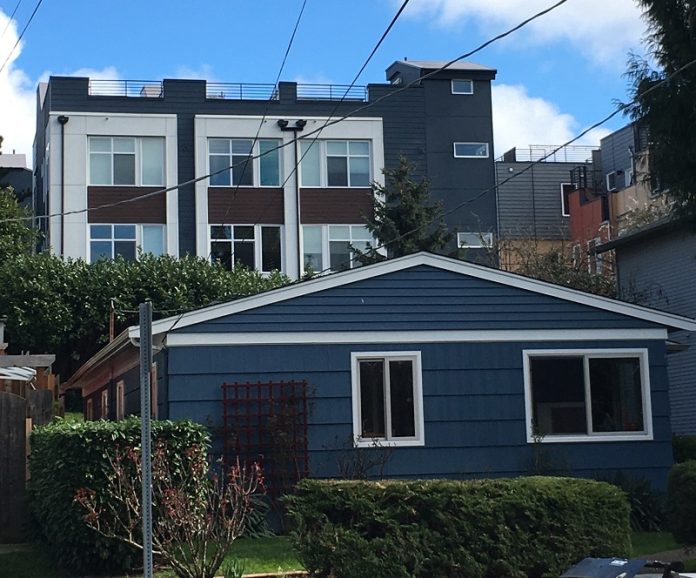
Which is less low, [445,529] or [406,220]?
[406,220]

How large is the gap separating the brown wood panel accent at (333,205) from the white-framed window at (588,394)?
22075 mm

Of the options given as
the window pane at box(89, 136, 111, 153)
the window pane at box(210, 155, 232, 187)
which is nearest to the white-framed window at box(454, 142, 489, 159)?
the window pane at box(210, 155, 232, 187)

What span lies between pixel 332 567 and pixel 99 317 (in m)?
21.5

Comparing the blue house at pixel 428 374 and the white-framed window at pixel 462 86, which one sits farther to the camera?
the white-framed window at pixel 462 86

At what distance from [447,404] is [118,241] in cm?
2307

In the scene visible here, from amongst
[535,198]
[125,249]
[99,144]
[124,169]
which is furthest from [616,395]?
[535,198]

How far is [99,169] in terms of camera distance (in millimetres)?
38750

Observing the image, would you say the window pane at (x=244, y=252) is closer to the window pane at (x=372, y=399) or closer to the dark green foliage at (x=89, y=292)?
the dark green foliage at (x=89, y=292)

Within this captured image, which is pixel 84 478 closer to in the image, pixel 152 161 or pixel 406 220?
pixel 406 220

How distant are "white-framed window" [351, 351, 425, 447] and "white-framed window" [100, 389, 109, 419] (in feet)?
24.7

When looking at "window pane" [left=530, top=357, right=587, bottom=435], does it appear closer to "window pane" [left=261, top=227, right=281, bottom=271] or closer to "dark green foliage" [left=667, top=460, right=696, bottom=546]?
"dark green foliage" [left=667, top=460, right=696, bottom=546]

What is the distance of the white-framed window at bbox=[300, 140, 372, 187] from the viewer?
39.8m

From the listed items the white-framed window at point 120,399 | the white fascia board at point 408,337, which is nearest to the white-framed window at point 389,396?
the white fascia board at point 408,337

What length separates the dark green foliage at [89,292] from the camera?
31.3 meters
